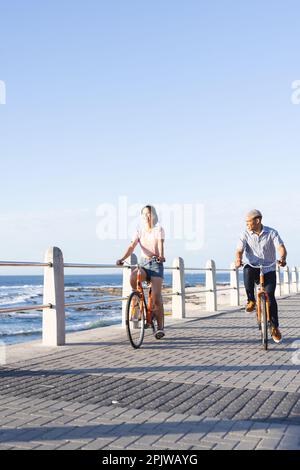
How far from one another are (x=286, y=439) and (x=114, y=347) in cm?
482

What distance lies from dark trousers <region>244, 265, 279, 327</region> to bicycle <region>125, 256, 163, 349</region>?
4.61 ft

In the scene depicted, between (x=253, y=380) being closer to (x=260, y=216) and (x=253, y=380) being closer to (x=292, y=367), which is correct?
(x=292, y=367)

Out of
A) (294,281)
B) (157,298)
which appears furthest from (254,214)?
(294,281)

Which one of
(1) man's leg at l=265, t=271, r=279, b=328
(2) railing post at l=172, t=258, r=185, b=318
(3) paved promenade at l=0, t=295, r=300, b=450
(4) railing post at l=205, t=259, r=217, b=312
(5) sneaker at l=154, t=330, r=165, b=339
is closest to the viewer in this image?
(3) paved promenade at l=0, t=295, r=300, b=450

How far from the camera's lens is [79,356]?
7.65 m

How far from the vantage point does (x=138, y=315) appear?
870 centimetres

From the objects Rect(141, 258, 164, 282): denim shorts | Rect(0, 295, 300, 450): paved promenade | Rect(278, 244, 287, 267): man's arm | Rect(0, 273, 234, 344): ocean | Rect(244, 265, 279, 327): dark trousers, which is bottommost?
Rect(0, 273, 234, 344): ocean

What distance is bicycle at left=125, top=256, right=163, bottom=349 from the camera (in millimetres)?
8312

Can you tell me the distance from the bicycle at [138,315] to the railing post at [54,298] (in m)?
1.00

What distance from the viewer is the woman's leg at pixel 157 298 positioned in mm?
9016

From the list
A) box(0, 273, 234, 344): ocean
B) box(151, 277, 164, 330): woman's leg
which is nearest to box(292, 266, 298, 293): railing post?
box(0, 273, 234, 344): ocean

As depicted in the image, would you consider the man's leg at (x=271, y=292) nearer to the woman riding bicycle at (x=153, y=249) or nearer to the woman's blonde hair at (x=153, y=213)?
the woman riding bicycle at (x=153, y=249)

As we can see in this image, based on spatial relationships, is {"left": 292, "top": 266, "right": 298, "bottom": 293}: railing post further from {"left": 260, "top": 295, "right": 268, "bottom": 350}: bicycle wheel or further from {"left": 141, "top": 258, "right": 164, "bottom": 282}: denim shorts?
{"left": 260, "top": 295, "right": 268, "bottom": 350}: bicycle wheel
